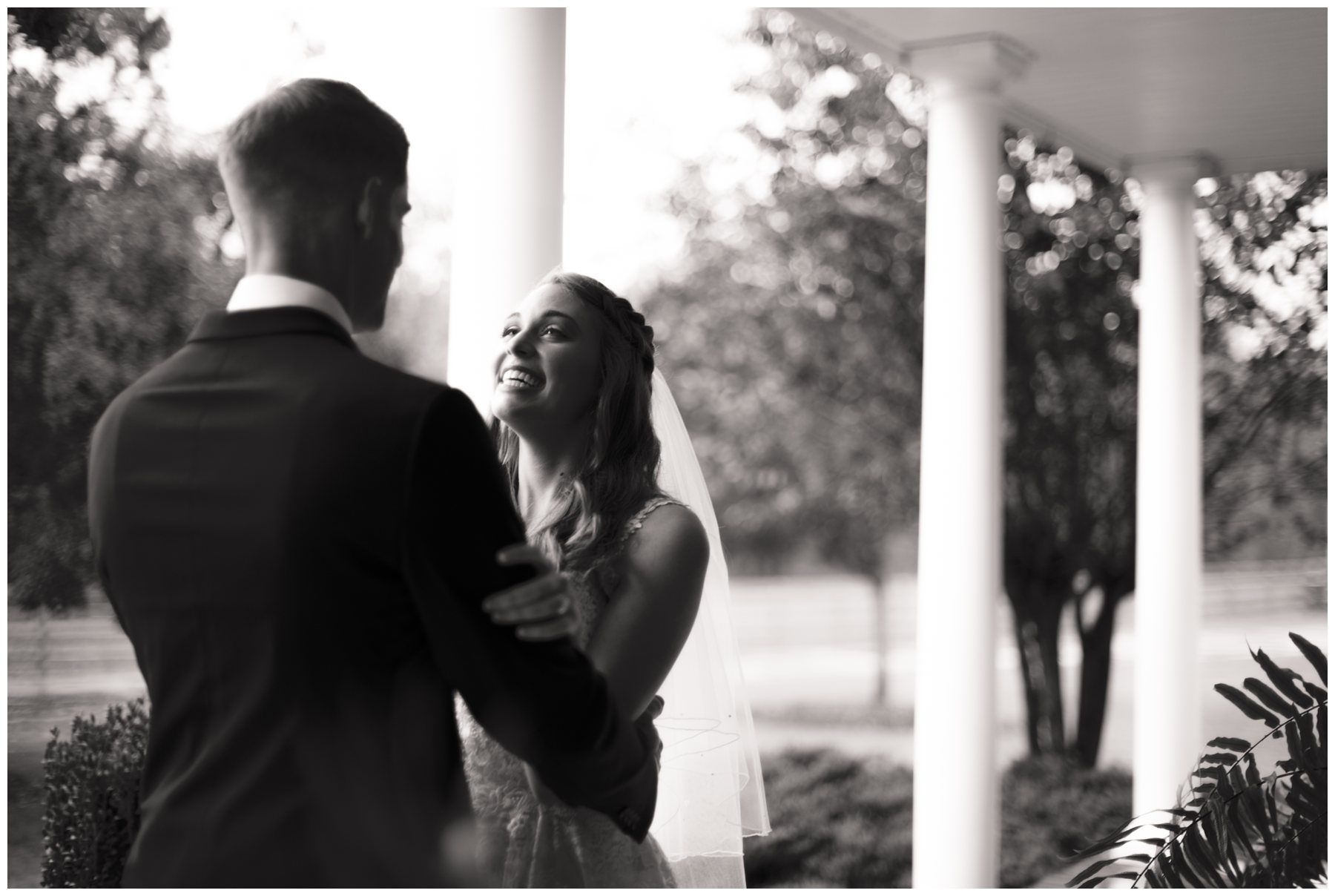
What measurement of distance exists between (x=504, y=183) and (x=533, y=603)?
8.78 ft

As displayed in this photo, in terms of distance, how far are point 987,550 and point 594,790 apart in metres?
5.01

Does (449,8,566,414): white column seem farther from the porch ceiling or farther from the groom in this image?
the groom

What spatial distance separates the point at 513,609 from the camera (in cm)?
171

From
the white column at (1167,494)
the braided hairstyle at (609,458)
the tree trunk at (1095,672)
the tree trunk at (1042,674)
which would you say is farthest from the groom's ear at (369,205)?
the tree trunk at (1095,672)

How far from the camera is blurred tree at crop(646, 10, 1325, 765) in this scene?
1171 centimetres

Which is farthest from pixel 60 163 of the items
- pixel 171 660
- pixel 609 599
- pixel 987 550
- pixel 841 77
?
pixel 841 77

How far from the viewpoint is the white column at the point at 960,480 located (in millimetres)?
6520

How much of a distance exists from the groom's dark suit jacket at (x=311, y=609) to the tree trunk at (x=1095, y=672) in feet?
40.0

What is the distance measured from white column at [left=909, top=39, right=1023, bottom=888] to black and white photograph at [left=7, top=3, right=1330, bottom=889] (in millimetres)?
27

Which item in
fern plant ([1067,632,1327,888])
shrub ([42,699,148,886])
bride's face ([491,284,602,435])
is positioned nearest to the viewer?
bride's face ([491,284,602,435])

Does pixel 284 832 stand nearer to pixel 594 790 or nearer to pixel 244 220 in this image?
pixel 594 790

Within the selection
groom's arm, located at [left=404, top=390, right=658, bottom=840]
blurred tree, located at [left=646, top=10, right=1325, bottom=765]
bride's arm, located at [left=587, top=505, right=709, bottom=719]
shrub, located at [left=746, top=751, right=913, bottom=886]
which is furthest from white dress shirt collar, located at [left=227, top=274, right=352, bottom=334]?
blurred tree, located at [left=646, top=10, right=1325, bottom=765]

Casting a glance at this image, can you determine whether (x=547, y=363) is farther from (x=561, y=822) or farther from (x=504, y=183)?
(x=504, y=183)

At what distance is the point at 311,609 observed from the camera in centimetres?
168
